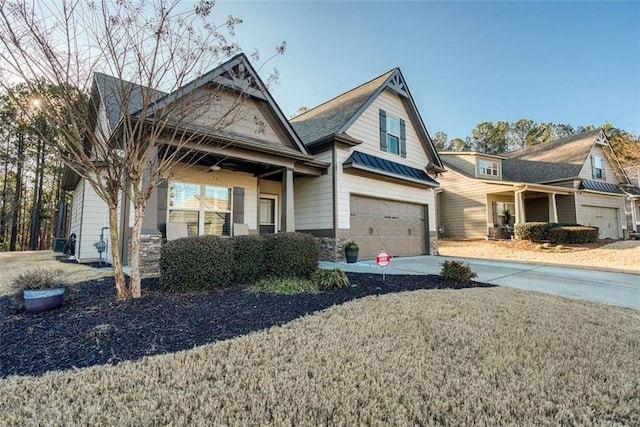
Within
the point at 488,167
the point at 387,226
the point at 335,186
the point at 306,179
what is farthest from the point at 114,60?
the point at 488,167

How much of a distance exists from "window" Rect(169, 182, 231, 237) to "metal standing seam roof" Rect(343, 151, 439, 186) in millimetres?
4510

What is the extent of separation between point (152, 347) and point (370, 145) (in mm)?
10287

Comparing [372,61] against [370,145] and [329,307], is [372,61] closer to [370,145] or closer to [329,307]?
[370,145]

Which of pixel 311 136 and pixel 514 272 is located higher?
pixel 311 136

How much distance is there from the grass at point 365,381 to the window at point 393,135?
983cm

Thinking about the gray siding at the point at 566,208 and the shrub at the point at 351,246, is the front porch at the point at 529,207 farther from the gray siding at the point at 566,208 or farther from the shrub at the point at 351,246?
the shrub at the point at 351,246

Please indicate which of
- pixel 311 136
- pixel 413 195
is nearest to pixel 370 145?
pixel 311 136

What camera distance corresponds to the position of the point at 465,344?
325 centimetres

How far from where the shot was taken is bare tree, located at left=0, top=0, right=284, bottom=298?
13.6 feet

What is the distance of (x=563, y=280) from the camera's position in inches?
306

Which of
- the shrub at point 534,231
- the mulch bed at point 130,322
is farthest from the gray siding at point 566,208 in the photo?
the mulch bed at point 130,322

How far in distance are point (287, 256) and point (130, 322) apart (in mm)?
3247

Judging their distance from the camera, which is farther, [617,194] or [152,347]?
[617,194]

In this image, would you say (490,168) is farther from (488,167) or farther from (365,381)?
(365,381)
